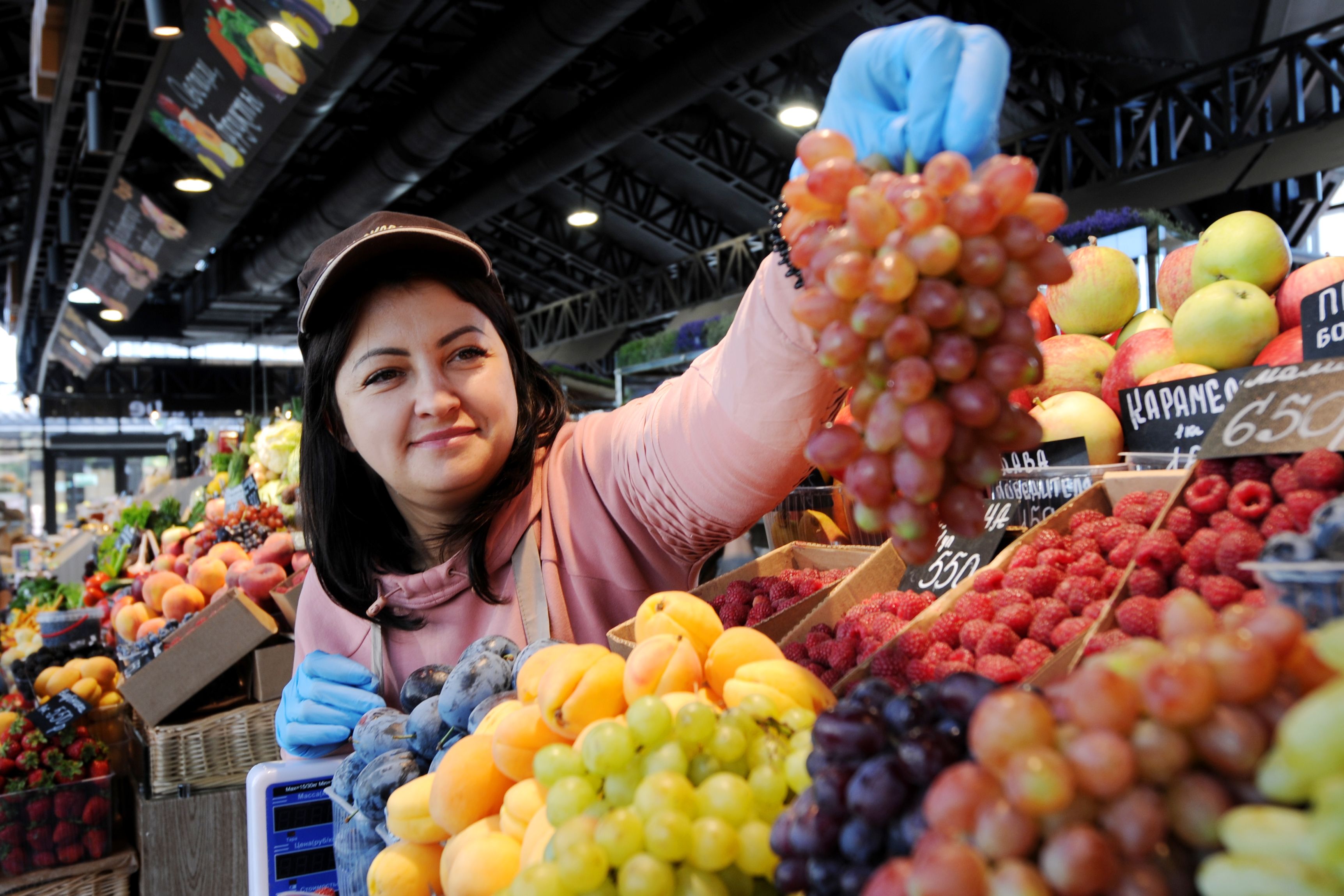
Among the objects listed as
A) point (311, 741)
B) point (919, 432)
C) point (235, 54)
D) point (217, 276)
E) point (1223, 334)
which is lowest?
point (311, 741)

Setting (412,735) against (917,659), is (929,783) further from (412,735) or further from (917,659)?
(412,735)

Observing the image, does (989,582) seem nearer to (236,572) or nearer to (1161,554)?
(1161,554)

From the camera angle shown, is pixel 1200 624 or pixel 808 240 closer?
pixel 1200 624

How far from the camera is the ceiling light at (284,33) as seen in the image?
3709 millimetres

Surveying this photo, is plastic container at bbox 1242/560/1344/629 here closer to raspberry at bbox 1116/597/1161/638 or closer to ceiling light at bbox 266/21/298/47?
raspberry at bbox 1116/597/1161/638

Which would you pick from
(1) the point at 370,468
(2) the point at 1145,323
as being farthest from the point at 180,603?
(2) the point at 1145,323

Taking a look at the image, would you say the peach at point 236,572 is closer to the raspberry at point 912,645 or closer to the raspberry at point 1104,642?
the raspberry at point 912,645

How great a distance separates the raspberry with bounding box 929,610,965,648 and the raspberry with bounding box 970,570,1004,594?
7 cm

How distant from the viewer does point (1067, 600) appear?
0.81m

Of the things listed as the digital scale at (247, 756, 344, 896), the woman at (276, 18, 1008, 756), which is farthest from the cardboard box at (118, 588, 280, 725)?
the digital scale at (247, 756, 344, 896)

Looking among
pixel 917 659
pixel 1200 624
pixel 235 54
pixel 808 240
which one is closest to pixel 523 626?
pixel 917 659

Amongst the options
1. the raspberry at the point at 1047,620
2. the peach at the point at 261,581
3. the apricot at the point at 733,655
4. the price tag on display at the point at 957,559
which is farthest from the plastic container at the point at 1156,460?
the peach at the point at 261,581

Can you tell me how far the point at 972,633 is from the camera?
78cm

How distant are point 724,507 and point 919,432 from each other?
2.19 ft
